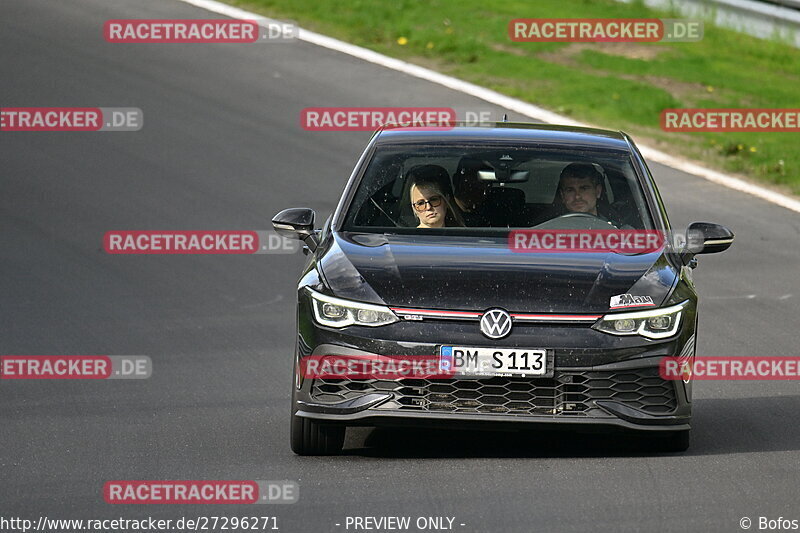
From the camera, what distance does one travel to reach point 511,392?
7.31m

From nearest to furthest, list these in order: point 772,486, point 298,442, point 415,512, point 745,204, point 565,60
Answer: point 415,512
point 772,486
point 298,442
point 745,204
point 565,60

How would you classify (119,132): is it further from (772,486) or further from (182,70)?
(772,486)

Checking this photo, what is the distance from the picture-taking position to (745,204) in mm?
16859

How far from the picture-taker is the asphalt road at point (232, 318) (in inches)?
272

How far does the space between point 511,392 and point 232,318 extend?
4.80 metres

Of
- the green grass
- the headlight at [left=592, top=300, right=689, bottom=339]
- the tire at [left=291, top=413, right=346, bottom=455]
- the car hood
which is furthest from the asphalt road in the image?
the green grass

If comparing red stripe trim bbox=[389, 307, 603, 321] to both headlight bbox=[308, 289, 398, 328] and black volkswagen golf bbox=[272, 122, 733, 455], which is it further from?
headlight bbox=[308, 289, 398, 328]

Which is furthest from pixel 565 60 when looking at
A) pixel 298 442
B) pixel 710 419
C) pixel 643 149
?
pixel 298 442

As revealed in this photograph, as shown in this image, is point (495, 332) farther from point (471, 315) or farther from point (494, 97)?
point (494, 97)

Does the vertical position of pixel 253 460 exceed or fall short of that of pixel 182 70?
it falls short

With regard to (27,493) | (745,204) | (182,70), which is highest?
(182,70)

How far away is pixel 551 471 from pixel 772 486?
3.26 ft

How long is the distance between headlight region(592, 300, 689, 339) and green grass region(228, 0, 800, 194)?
35.7 ft

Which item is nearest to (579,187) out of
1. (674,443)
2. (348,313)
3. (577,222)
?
(577,222)
